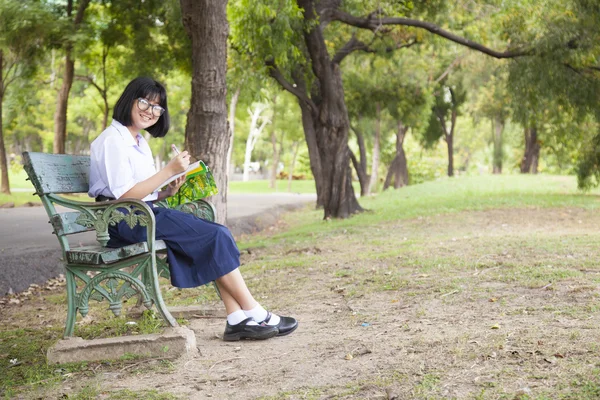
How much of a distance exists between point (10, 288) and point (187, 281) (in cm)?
419

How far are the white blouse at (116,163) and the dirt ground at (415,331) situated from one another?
1224mm

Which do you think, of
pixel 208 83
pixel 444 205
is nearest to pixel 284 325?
pixel 208 83

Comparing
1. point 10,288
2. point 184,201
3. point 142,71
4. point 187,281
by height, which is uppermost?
point 142,71

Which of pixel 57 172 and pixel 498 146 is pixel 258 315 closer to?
pixel 57 172

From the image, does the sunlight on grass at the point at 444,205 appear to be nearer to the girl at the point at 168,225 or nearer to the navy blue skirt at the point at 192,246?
the girl at the point at 168,225

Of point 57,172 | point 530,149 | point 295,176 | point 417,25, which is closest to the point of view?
point 57,172

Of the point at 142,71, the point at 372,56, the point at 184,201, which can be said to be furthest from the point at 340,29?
the point at 184,201

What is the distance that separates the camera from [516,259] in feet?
26.7

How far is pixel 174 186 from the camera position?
5.59 meters

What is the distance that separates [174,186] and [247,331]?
124 cm

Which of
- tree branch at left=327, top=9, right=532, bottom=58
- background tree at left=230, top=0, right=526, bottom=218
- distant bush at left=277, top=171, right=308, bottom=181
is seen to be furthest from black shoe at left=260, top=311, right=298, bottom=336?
distant bush at left=277, top=171, right=308, bottom=181

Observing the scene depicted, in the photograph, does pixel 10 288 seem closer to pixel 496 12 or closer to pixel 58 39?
pixel 496 12

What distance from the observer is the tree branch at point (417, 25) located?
16000 mm

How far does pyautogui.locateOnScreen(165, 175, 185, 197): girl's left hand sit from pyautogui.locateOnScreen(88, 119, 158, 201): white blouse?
0.28 m
